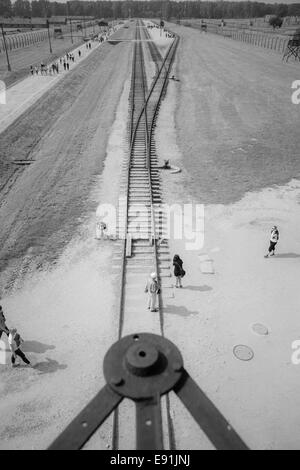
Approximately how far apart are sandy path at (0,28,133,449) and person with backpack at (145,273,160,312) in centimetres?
A: 116

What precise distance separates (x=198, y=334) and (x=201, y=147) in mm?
16541

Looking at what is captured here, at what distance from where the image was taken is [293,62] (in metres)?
57.5

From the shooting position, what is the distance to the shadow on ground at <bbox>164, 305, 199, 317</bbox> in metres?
10.8

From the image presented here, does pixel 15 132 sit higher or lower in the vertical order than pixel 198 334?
higher

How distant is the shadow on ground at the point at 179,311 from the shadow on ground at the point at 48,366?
3.48 m

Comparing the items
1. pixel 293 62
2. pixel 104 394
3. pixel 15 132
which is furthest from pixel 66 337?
pixel 293 62

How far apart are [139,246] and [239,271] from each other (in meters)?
3.93

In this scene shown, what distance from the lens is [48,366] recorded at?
926 cm

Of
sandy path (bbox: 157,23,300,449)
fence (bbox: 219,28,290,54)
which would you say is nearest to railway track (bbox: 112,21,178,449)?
sandy path (bbox: 157,23,300,449)

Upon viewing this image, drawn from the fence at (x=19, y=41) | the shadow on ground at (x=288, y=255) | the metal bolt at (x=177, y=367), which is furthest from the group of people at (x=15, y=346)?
the fence at (x=19, y=41)

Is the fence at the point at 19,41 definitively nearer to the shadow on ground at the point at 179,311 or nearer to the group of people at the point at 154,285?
the group of people at the point at 154,285

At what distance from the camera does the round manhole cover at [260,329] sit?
10.2 metres

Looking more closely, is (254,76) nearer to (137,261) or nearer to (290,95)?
(290,95)
